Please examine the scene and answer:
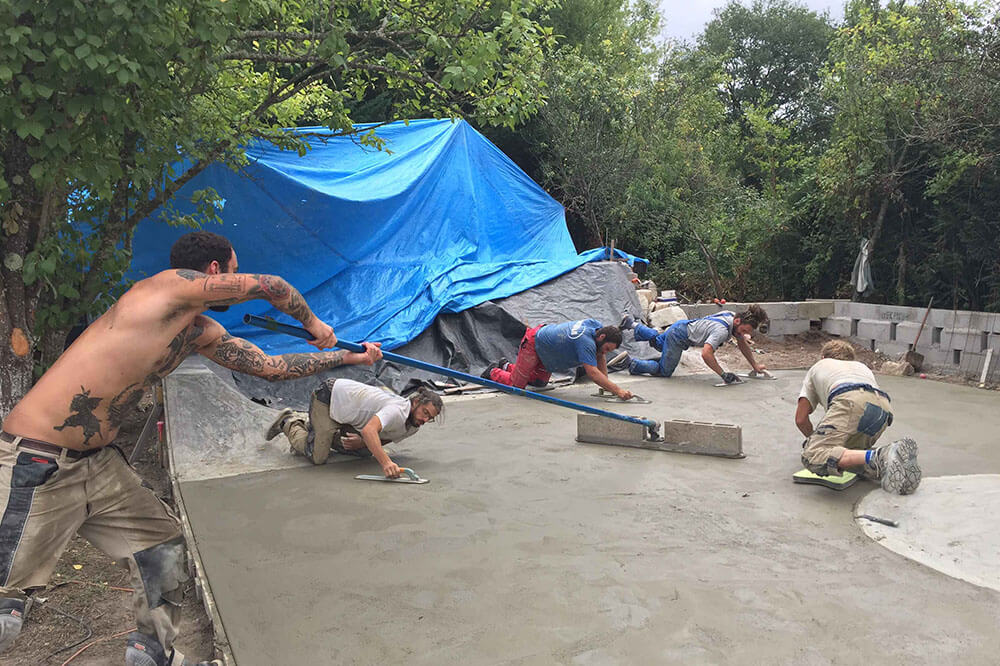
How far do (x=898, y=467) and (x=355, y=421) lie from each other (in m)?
2.94

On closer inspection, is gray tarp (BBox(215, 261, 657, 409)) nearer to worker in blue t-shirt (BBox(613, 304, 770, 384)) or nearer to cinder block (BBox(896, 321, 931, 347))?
worker in blue t-shirt (BBox(613, 304, 770, 384))

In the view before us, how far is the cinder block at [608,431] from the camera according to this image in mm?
5004

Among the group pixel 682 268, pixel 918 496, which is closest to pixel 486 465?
pixel 918 496

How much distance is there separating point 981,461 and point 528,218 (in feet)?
21.0

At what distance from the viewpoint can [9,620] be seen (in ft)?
6.98

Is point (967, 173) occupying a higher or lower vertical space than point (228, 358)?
higher

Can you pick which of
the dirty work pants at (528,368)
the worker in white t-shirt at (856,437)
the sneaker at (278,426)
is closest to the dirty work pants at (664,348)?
the dirty work pants at (528,368)

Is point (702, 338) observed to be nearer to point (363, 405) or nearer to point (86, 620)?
point (363, 405)

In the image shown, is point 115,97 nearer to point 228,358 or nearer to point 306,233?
point 228,358

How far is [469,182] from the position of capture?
9.20 metres

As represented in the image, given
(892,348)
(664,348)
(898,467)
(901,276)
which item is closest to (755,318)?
(664,348)

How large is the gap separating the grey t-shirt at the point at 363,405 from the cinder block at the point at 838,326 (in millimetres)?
7089

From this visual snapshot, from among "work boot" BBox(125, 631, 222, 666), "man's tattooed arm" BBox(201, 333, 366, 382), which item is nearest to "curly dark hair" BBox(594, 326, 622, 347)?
Answer: "man's tattooed arm" BBox(201, 333, 366, 382)

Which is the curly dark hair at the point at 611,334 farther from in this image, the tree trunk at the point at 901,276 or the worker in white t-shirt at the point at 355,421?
the tree trunk at the point at 901,276
